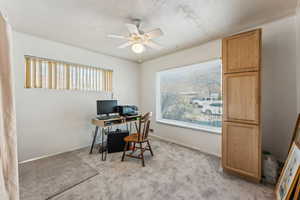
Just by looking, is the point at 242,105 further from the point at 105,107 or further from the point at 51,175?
the point at 51,175

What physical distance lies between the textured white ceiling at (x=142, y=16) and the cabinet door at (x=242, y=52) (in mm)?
361

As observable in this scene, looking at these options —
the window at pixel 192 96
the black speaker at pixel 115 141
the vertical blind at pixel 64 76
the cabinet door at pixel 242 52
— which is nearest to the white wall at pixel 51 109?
the vertical blind at pixel 64 76

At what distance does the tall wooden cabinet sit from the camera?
1.77 meters

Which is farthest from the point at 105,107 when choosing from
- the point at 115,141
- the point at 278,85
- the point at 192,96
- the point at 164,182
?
the point at 278,85

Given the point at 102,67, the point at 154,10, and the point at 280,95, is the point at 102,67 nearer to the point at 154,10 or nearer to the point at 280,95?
the point at 154,10

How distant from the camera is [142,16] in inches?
76.0

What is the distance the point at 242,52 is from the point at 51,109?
3.67 m

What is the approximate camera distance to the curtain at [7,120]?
822 millimetres

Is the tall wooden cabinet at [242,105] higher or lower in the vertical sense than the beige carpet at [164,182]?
higher

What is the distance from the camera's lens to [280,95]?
199cm

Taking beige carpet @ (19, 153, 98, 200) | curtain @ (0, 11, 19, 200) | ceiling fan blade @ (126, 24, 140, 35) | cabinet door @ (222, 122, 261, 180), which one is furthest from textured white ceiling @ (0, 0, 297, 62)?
beige carpet @ (19, 153, 98, 200)

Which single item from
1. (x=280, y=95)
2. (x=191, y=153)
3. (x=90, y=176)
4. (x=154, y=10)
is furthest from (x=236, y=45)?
(x=90, y=176)

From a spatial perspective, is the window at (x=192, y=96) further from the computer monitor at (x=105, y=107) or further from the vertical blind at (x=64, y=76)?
the vertical blind at (x=64, y=76)

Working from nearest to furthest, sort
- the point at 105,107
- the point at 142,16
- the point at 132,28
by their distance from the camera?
the point at 132,28 → the point at 142,16 → the point at 105,107
